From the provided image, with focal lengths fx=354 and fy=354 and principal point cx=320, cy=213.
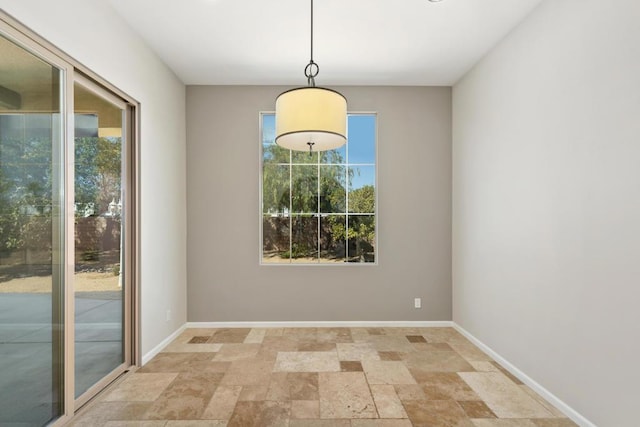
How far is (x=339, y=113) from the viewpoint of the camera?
2.30m

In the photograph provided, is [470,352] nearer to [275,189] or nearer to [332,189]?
[332,189]

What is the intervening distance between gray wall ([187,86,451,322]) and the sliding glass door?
4.41 feet

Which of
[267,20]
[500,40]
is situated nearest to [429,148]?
[500,40]

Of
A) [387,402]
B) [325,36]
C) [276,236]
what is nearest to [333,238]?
[276,236]

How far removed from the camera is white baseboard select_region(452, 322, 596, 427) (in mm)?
2395

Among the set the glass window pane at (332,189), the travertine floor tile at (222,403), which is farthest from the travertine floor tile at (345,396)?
the glass window pane at (332,189)

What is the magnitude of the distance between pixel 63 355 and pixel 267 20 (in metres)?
3.01

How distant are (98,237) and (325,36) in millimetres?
2668

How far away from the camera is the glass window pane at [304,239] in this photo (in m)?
4.61

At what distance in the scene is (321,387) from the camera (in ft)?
9.57

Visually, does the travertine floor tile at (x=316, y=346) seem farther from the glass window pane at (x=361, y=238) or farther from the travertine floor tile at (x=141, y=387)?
the travertine floor tile at (x=141, y=387)

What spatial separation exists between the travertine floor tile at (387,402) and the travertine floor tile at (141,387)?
1.73m

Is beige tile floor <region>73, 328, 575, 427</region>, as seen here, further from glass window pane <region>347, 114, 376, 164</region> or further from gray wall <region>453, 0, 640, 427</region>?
glass window pane <region>347, 114, 376, 164</region>

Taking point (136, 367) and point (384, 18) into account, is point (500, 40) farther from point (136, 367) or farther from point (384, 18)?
point (136, 367)
